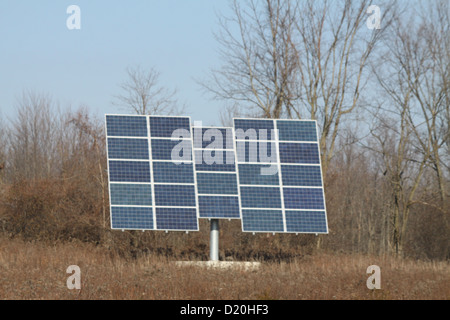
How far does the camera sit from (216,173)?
22172mm

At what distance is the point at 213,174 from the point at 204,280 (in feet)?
15.2

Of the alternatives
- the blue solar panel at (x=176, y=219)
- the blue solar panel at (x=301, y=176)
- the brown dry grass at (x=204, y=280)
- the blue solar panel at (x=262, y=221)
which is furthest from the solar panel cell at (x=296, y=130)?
the brown dry grass at (x=204, y=280)

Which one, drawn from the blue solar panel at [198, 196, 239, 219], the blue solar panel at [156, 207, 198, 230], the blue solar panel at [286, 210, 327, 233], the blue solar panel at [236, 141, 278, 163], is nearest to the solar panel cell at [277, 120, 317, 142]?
the blue solar panel at [236, 141, 278, 163]

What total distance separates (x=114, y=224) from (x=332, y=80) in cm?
1561

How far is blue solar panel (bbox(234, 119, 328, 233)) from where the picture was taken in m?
21.6

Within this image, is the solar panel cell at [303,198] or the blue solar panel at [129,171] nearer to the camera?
the blue solar panel at [129,171]

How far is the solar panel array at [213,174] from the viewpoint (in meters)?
21.4

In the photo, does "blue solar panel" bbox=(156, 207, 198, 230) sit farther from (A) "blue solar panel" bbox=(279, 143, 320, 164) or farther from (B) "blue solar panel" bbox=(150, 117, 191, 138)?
(A) "blue solar panel" bbox=(279, 143, 320, 164)

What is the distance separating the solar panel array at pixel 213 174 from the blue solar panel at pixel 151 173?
3 centimetres

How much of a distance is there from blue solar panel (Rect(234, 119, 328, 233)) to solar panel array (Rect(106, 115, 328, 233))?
0.03 metres

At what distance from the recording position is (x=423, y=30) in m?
33.1

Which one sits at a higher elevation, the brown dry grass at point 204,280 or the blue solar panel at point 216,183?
the blue solar panel at point 216,183

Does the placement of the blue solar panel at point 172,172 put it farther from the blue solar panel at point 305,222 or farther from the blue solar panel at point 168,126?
the blue solar panel at point 305,222
